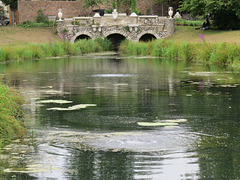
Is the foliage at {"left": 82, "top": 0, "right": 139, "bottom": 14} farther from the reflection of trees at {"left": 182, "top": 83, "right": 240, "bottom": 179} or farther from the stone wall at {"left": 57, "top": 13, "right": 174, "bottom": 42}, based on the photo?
the reflection of trees at {"left": 182, "top": 83, "right": 240, "bottom": 179}

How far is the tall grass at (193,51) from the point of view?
29703mm

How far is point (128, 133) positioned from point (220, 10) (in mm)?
41789

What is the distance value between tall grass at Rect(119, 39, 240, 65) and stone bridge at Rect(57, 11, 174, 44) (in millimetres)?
10472


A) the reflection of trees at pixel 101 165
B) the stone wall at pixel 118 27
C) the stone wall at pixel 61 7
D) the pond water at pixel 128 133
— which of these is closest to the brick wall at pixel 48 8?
the stone wall at pixel 61 7

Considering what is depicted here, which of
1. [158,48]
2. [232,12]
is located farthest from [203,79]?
[232,12]

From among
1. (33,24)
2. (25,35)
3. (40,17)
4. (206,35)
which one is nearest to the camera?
(206,35)

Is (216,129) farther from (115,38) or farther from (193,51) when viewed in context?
(115,38)

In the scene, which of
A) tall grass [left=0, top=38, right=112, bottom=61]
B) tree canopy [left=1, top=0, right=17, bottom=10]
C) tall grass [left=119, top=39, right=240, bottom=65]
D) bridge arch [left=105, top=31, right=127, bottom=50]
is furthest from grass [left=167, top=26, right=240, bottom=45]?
tree canopy [left=1, top=0, right=17, bottom=10]

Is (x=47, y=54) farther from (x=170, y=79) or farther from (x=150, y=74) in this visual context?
(x=170, y=79)

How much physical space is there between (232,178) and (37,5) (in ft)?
197

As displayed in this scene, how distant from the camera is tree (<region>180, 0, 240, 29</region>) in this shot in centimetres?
4831

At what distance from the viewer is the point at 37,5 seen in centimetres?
6556

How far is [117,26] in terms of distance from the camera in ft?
189

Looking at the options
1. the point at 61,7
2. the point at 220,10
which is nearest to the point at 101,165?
the point at 220,10
